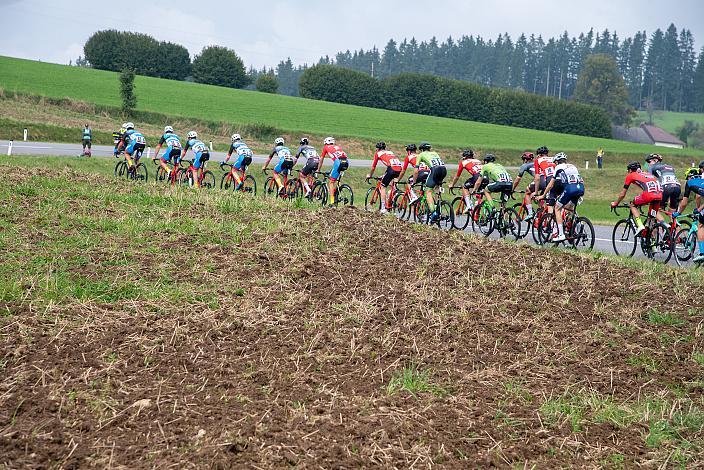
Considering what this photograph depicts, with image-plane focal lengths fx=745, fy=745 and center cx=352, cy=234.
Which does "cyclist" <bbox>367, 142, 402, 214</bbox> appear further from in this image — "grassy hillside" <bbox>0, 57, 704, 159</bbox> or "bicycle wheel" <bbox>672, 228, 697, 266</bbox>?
"grassy hillside" <bbox>0, 57, 704, 159</bbox>

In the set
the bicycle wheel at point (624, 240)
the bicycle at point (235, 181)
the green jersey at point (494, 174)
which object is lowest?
the bicycle wheel at point (624, 240)

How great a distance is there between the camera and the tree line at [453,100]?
97.4 m

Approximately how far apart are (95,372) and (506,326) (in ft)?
12.6

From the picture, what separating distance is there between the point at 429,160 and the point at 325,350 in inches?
458

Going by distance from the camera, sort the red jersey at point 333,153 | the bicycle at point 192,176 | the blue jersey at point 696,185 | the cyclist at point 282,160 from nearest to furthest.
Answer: the blue jersey at point 696,185 < the red jersey at point 333,153 < the cyclist at point 282,160 < the bicycle at point 192,176

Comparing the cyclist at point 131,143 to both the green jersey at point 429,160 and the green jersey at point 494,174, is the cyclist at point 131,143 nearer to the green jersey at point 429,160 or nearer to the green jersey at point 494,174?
the green jersey at point 429,160

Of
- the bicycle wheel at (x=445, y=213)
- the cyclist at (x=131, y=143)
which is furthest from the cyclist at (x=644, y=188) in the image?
the cyclist at (x=131, y=143)

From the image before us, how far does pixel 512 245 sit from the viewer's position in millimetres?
10789

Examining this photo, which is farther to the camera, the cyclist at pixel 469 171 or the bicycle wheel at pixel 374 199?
the bicycle wheel at pixel 374 199

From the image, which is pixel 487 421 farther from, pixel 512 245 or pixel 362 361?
pixel 512 245

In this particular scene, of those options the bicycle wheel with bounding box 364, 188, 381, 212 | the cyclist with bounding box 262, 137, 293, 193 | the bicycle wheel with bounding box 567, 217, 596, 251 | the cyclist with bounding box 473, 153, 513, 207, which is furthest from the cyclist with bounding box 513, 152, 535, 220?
the cyclist with bounding box 262, 137, 293, 193

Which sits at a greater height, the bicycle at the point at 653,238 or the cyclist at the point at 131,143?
the cyclist at the point at 131,143

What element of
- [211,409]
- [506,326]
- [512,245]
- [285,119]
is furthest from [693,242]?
[285,119]

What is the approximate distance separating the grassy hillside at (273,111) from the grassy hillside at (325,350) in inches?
1905
